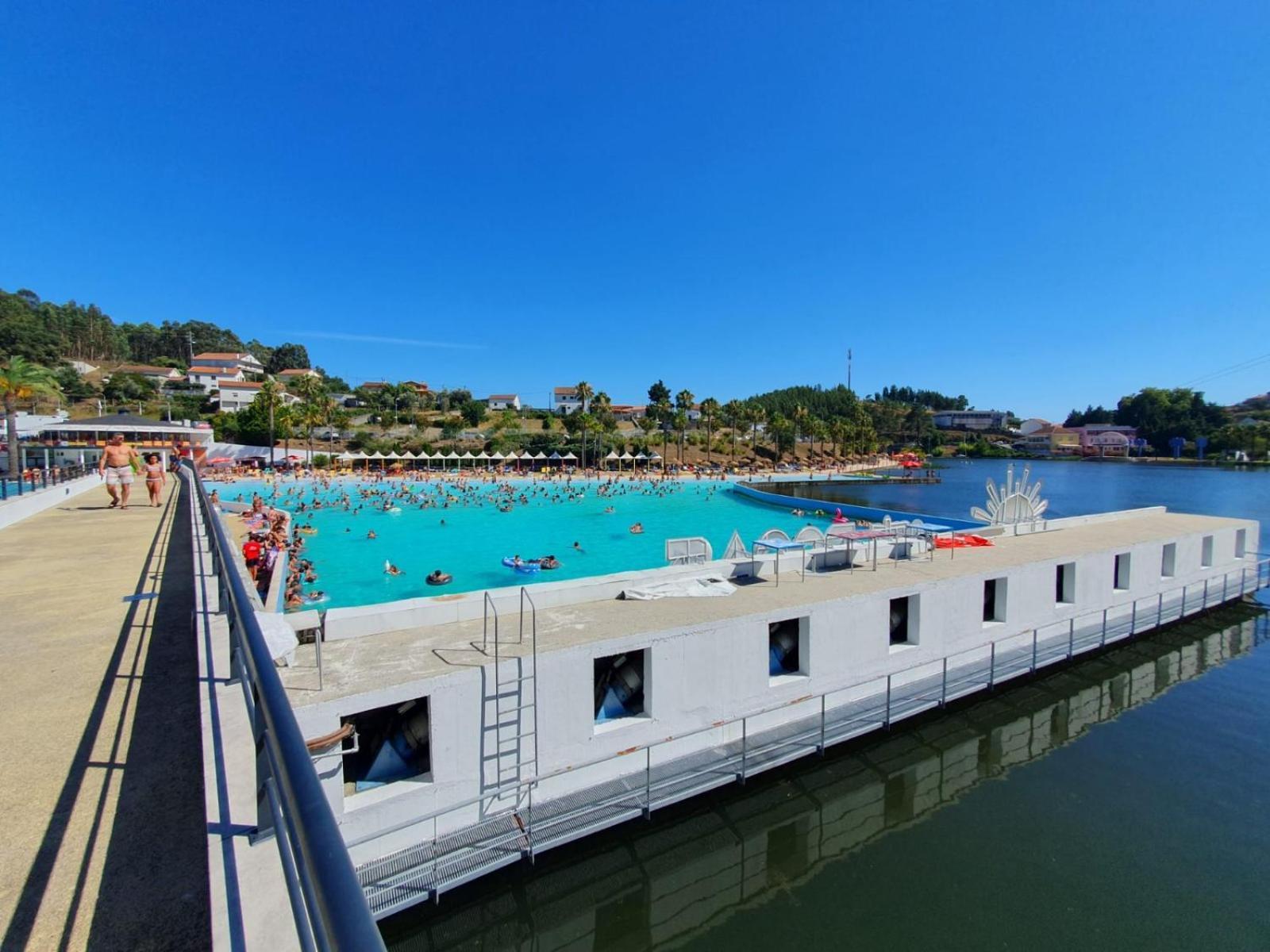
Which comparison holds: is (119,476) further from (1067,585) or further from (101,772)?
(1067,585)

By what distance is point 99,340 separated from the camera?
140m

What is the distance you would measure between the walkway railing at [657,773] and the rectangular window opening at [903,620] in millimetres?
738

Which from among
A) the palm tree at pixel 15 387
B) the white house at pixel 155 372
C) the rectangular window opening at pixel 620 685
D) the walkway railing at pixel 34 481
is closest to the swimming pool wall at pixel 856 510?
the rectangular window opening at pixel 620 685

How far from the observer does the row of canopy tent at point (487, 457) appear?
80.2m

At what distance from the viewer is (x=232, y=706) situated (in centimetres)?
377

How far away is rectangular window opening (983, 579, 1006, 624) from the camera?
624 inches

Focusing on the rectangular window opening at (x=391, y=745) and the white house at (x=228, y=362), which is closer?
the rectangular window opening at (x=391, y=745)

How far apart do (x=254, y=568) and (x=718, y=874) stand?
1941 centimetres

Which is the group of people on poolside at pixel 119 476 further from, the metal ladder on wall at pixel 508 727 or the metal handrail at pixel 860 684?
the metal handrail at pixel 860 684

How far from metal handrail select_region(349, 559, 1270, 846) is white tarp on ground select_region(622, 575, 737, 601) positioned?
258cm

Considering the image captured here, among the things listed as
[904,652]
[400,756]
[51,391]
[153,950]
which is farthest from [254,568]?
[51,391]

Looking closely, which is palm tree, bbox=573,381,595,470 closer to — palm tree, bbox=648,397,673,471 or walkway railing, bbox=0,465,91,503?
palm tree, bbox=648,397,673,471

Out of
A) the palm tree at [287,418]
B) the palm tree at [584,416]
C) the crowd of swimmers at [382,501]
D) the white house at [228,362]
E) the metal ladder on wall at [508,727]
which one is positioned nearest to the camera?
the metal ladder on wall at [508,727]

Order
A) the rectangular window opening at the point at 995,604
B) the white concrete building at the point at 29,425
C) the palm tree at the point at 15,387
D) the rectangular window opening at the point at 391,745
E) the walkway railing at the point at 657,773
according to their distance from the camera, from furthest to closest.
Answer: the white concrete building at the point at 29,425 → the palm tree at the point at 15,387 → the rectangular window opening at the point at 995,604 → the rectangular window opening at the point at 391,745 → the walkway railing at the point at 657,773
